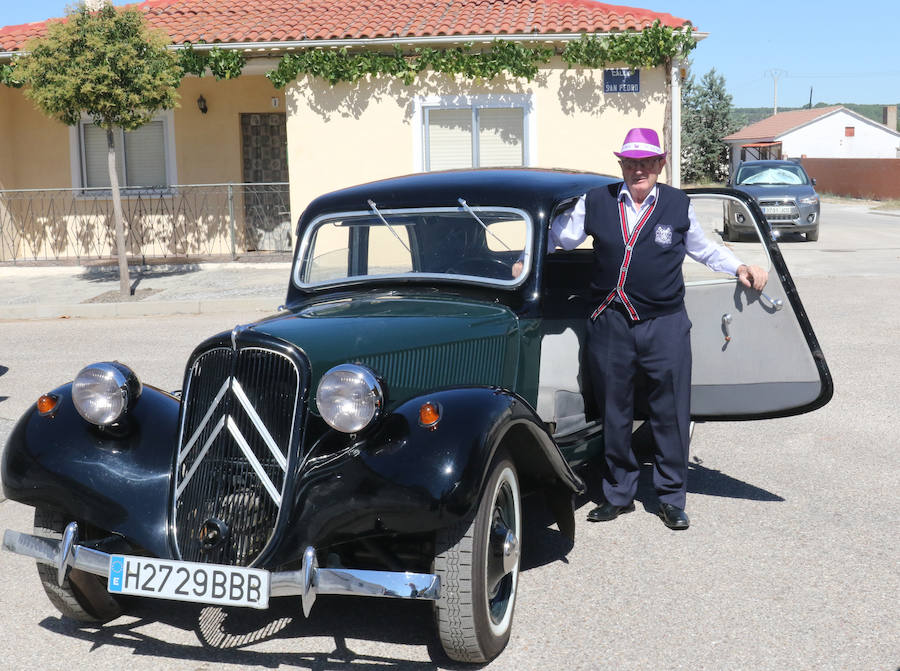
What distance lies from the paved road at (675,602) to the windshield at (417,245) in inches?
52.5

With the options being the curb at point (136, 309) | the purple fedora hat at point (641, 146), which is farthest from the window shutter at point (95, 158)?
the purple fedora hat at point (641, 146)

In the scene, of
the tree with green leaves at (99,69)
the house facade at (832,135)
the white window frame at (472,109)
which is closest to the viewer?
the tree with green leaves at (99,69)

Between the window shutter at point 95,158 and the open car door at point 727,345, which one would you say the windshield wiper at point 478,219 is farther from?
the window shutter at point 95,158

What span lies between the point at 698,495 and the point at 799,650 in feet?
6.12

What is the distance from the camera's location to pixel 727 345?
5.11 metres

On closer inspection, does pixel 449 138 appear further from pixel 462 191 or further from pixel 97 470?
pixel 97 470

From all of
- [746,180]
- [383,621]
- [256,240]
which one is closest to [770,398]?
[383,621]

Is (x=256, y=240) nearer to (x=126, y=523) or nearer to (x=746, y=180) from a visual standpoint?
(x=746, y=180)

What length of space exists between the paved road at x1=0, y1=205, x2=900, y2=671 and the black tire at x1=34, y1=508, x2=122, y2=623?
0.28 ft

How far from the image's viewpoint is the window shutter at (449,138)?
52.3 feet

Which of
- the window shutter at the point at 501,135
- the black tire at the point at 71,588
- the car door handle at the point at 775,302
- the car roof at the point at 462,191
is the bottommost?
the black tire at the point at 71,588

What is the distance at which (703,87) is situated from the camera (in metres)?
54.2

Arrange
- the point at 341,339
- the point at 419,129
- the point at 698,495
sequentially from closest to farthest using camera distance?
1. the point at 341,339
2. the point at 698,495
3. the point at 419,129

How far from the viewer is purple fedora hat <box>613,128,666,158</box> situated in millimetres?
4684
